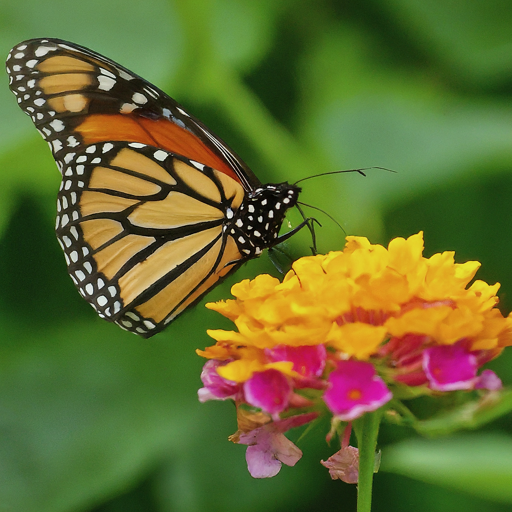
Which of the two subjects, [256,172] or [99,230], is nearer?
[99,230]

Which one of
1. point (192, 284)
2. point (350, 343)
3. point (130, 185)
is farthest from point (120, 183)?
point (350, 343)

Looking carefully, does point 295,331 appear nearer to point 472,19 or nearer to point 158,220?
point 158,220

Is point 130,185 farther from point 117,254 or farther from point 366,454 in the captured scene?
point 366,454

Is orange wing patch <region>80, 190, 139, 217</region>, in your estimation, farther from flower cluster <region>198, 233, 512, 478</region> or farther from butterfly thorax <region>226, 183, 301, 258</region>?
flower cluster <region>198, 233, 512, 478</region>

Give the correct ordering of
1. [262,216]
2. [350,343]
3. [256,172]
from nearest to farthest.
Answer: [350,343] < [262,216] < [256,172]

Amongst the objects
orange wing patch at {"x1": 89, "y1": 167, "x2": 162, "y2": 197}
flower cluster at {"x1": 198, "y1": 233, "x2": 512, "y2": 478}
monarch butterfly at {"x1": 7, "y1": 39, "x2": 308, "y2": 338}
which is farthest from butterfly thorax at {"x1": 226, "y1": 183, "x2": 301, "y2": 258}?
flower cluster at {"x1": 198, "y1": 233, "x2": 512, "y2": 478}

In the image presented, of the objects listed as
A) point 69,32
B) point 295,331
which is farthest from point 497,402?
point 69,32

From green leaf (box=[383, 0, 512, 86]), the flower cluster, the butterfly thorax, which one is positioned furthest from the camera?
green leaf (box=[383, 0, 512, 86])
